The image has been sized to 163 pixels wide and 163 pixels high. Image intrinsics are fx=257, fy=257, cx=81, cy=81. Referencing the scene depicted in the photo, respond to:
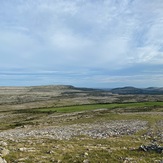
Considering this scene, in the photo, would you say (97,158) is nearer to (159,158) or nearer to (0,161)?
(159,158)

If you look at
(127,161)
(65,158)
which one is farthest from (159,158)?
(65,158)

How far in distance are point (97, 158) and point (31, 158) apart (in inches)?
198

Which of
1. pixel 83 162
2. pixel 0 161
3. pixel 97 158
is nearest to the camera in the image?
pixel 0 161

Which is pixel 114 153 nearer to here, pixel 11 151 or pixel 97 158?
pixel 97 158

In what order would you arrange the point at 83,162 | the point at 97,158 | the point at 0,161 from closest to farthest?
the point at 0,161 < the point at 83,162 < the point at 97,158

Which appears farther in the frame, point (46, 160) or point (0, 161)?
point (46, 160)

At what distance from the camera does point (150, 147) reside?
22.9 meters

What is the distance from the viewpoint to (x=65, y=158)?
784 inches

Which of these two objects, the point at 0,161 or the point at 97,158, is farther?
the point at 97,158

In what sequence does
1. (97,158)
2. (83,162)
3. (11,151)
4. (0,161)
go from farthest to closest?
(11,151) < (97,158) < (83,162) < (0,161)

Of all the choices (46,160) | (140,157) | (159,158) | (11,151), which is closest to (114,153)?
(140,157)

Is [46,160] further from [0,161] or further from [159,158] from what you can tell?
[159,158]

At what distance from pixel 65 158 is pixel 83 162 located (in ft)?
6.45

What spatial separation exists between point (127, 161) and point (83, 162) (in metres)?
3.32
